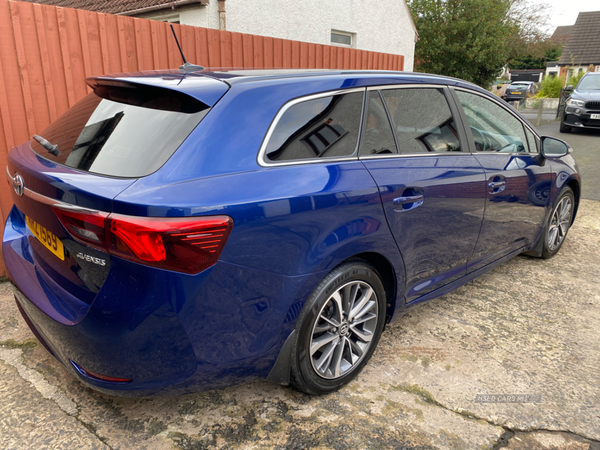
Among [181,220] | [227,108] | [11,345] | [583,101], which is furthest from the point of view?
[583,101]

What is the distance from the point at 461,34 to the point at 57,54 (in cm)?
2047

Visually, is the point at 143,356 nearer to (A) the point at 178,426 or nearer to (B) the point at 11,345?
(A) the point at 178,426

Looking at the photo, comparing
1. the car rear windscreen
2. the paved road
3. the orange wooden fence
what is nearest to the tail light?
the car rear windscreen

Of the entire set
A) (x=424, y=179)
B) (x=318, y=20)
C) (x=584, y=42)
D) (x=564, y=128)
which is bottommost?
(x=564, y=128)

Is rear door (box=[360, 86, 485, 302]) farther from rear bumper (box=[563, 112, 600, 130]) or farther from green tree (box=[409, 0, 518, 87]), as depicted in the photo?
green tree (box=[409, 0, 518, 87])

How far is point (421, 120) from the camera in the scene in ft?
9.64

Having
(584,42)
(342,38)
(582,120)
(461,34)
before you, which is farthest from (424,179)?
(584,42)

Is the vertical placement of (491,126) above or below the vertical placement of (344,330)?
above

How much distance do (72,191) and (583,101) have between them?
15.8 metres

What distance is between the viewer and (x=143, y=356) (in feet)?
6.10

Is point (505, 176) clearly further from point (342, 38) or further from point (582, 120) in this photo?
point (582, 120)

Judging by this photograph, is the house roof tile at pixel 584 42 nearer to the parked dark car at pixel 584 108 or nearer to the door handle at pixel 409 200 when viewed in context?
the parked dark car at pixel 584 108

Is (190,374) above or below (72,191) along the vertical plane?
below

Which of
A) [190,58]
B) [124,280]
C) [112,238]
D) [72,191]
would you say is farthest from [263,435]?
[190,58]
